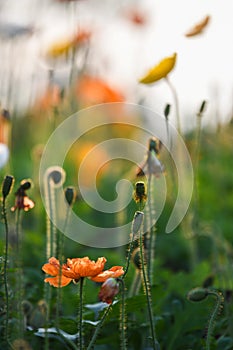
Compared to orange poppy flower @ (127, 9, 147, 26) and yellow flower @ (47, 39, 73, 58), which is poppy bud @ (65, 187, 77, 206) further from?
orange poppy flower @ (127, 9, 147, 26)

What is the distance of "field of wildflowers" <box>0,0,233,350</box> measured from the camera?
5.42 ft

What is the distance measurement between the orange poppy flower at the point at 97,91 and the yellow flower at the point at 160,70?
1.87m

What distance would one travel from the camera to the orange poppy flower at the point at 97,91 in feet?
13.0

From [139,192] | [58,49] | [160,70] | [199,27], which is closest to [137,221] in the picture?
[139,192]

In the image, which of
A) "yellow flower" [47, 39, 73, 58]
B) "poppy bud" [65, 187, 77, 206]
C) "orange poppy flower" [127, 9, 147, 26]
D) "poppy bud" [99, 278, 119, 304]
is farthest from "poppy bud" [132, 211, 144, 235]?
"orange poppy flower" [127, 9, 147, 26]

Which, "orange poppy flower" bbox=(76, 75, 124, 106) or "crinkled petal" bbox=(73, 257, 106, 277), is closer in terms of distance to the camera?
"crinkled petal" bbox=(73, 257, 106, 277)

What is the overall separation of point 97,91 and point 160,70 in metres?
2.10

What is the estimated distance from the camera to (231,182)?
3930mm

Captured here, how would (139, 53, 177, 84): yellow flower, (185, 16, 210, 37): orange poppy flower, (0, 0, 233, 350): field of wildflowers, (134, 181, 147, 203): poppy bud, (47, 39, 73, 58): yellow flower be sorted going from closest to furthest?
(134, 181, 147, 203): poppy bud
(0, 0, 233, 350): field of wildflowers
(139, 53, 177, 84): yellow flower
(185, 16, 210, 37): orange poppy flower
(47, 39, 73, 58): yellow flower

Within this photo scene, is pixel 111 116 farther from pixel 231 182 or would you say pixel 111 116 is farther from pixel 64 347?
pixel 64 347

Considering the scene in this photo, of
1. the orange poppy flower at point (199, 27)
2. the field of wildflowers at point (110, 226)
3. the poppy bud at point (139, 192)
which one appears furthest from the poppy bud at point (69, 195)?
the orange poppy flower at point (199, 27)

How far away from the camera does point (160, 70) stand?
196 centimetres

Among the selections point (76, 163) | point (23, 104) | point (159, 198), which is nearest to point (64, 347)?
point (159, 198)

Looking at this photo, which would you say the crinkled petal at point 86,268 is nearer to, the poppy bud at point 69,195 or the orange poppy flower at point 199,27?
the poppy bud at point 69,195
